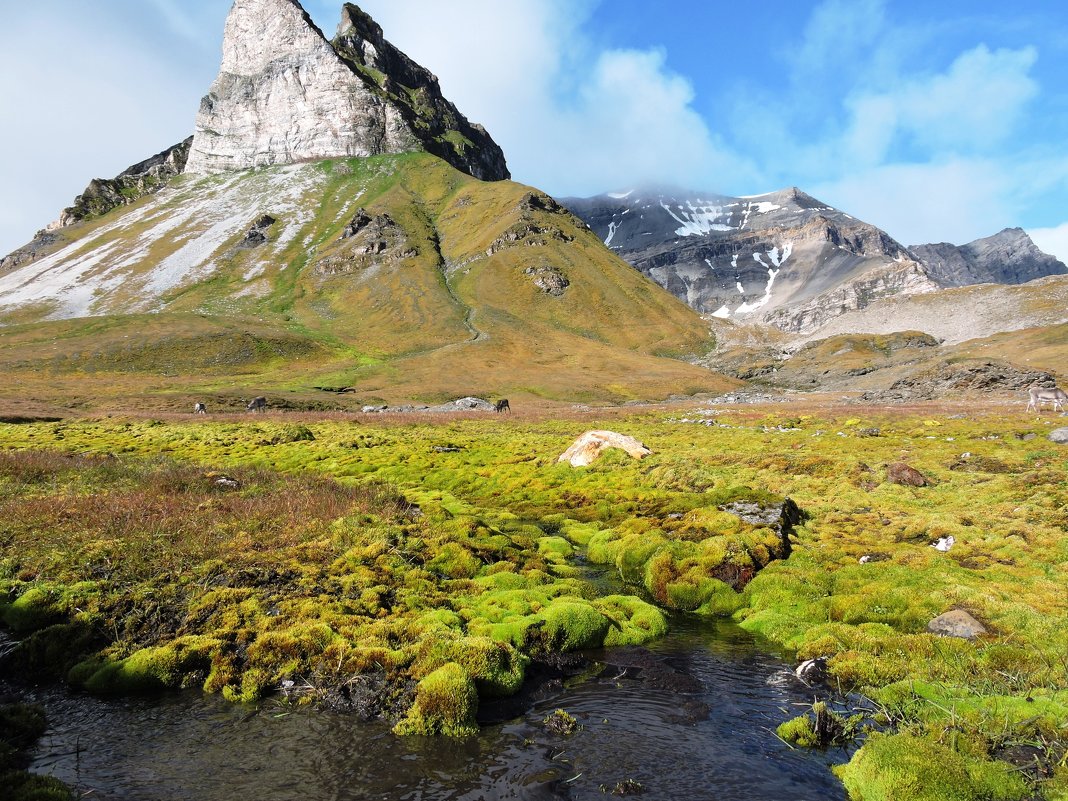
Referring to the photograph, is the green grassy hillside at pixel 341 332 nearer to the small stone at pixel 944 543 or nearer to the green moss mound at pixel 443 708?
the green moss mound at pixel 443 708

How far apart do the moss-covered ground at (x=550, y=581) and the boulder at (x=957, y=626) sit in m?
0.25

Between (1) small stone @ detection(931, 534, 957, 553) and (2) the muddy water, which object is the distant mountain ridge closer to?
(2) the muddy water

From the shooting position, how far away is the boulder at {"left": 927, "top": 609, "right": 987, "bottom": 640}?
39.0 feet

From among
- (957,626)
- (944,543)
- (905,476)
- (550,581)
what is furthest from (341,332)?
(957,626)

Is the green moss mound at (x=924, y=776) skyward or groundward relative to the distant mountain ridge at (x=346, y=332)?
groundward

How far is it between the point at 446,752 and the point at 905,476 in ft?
78.6

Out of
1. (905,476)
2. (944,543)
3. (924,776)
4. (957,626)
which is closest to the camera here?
(924,776)

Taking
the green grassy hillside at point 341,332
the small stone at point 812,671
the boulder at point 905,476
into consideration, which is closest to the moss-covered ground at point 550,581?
the small stone at point 812,671

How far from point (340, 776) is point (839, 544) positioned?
16351 mm

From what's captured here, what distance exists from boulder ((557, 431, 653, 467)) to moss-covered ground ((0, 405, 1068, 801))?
203 centimetres

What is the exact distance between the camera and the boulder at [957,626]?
11883 millimetres

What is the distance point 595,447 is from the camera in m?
32.7

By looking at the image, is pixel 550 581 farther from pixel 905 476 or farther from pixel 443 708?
pixel 905 476

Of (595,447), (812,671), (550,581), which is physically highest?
(595,447)
